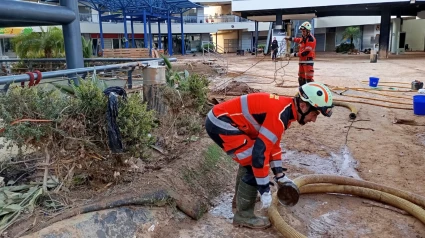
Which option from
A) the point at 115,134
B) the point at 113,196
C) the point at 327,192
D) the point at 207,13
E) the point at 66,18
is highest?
the point at 207,13

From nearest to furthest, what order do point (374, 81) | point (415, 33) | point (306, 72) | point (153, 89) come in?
1. point (153, 89)
2. point (306, 72)
3. point (374, 81)
4. point (415, 33)

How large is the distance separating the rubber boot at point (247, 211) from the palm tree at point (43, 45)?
1415 centimetres

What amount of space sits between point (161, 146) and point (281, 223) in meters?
1.92

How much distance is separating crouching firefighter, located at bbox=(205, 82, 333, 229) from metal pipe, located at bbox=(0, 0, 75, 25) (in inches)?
137

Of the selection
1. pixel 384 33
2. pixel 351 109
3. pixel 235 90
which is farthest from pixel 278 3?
pixel 351 109

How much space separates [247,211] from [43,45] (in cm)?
1477

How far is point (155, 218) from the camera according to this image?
321 cm

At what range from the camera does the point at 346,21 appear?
38.3 meters

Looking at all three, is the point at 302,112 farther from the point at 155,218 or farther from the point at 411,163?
the point at 411,163

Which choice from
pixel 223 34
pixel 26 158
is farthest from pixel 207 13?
pixel 26 158

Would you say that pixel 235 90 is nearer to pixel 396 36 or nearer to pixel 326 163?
pixel 326 163

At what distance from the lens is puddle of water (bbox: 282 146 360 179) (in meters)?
4.88

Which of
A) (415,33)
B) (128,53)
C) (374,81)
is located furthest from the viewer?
(415,33)

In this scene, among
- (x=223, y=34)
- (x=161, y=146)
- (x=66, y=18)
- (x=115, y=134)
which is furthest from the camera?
(x=223, y=34)
